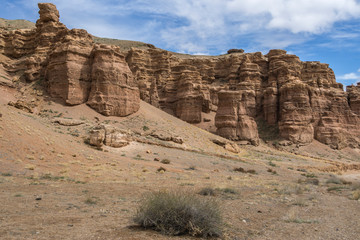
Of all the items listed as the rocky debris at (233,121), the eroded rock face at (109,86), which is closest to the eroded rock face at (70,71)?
the eroded rock face at (109,86)

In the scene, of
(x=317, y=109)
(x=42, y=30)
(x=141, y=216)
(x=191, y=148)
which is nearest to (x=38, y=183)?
(x=141, y=216)

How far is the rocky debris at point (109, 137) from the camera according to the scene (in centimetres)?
2328

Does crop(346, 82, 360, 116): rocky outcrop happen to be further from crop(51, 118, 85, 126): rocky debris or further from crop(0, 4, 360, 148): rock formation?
crop(51, 118, 85, 126): rocky debris

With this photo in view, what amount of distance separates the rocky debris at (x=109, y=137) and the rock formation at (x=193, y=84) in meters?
8.35

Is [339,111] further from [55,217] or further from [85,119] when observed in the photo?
[55,217]

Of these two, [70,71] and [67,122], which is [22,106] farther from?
[70,71]

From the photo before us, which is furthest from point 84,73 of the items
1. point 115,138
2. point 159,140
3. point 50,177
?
point 50,177

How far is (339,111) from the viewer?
189 ft

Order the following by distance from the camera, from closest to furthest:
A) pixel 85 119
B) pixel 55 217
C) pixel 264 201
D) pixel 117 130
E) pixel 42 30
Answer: pixel 55 217, pixel 264 201, pixel 117 130, pixel 85 119, pixel 42 30

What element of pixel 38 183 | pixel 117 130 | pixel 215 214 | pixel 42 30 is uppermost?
pixel 42 30

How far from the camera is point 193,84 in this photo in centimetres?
5716

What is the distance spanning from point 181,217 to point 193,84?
52.1 metres

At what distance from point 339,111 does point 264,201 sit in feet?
183

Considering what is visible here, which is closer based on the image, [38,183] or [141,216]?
[141,216]
